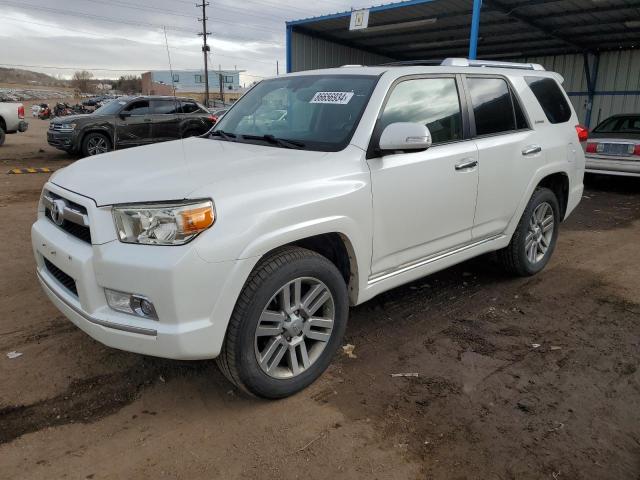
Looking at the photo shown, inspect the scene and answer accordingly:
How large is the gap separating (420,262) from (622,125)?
31.4ft

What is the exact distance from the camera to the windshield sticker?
3.51m

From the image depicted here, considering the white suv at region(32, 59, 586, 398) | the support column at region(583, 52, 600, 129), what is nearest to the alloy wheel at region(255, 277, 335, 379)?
the white suv at region(32, 59, 586, 398)

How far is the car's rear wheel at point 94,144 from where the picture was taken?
1355 centimetres

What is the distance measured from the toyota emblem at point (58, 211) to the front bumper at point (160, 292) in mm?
356

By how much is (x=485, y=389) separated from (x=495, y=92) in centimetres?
250

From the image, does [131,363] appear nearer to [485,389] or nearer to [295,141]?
[295,141]

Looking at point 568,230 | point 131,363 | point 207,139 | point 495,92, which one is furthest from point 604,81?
point 131,363

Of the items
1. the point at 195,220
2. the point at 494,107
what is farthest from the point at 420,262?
the point at 195,220

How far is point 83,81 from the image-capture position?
9119cm

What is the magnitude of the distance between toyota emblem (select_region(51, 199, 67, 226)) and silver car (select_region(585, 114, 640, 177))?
1013 cm

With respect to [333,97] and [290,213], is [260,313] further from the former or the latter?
[333,97]

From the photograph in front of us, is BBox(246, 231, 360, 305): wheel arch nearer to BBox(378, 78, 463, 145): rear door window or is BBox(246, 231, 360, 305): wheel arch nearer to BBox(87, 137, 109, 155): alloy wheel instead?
BBox(378, 78, 463, 145): rear door window

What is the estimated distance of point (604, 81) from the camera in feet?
63.5

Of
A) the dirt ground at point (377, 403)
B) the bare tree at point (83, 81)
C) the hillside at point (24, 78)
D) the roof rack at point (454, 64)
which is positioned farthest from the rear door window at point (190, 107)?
the hillside at point (24, 78)
